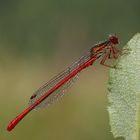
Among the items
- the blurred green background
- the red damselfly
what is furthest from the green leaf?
the red damselfly

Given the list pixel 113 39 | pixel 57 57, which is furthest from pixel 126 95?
pixel 57 57

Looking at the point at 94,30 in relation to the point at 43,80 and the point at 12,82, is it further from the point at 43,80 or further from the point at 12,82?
the point at 12,82

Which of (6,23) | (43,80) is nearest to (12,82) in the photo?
(43,80)

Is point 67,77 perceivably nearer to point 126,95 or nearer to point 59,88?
point 59,88

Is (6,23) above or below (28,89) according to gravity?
above

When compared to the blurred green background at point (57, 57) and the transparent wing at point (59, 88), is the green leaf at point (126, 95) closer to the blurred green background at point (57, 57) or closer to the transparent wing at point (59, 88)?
the blurred green background at point (57, 57)

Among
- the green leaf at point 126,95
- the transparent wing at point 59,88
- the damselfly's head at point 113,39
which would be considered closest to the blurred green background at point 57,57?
the green leaf at point 126,95

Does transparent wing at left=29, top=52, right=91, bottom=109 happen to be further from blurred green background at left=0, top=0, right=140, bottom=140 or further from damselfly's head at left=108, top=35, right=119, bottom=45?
blurred green background at left=0, top=0, right=140, bottom=140

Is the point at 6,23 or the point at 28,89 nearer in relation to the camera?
the point at 28,89
